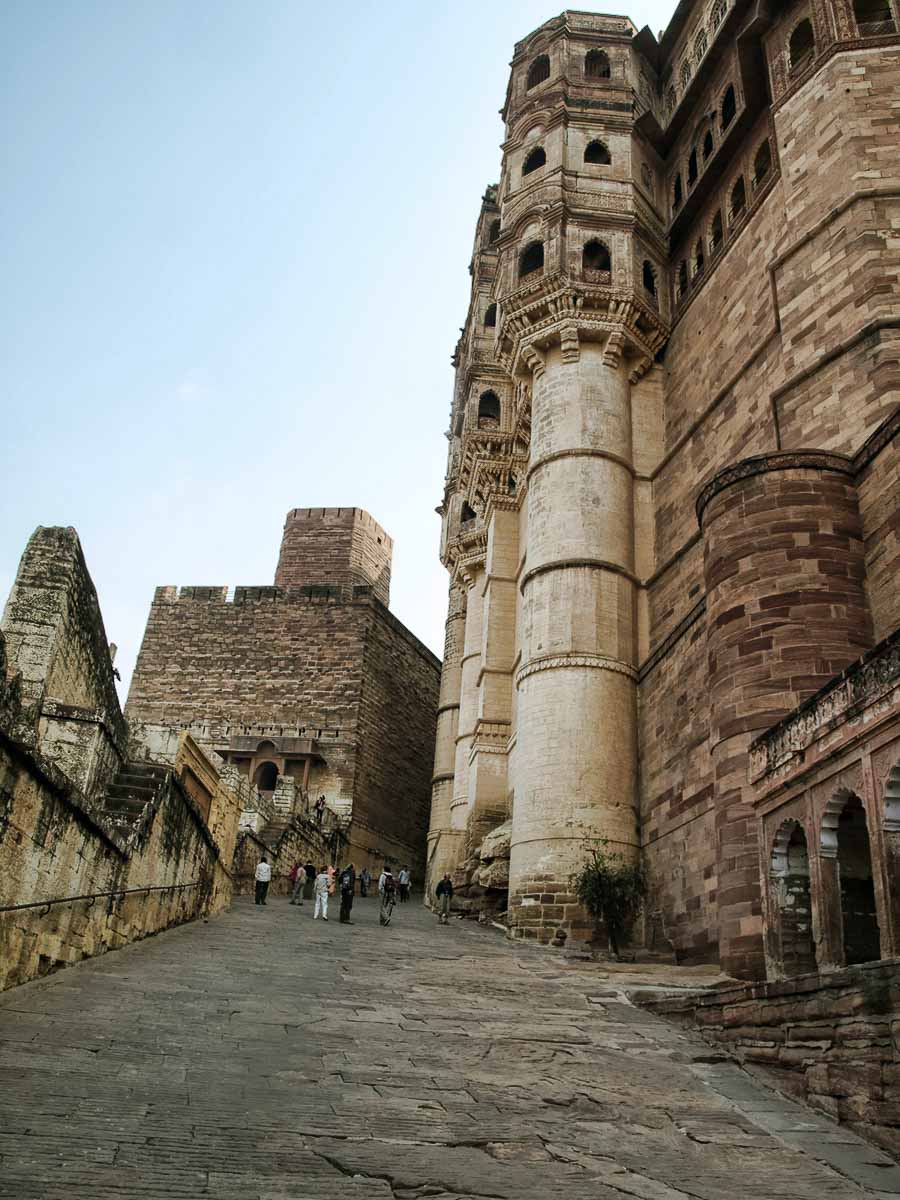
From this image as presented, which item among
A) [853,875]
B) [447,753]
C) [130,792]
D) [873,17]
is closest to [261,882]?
[130,792]

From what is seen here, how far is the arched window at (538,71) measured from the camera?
23344mm

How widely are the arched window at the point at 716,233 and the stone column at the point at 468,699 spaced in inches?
423

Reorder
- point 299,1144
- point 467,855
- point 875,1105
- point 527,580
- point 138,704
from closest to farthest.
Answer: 1. point 299,1144
2. point 875,1105
3. point 527,580
4. point 467,855
5. point 138,704

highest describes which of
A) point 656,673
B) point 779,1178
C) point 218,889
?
point 656,673

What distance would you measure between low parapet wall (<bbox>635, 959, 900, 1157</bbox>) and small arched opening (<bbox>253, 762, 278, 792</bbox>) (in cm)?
2659

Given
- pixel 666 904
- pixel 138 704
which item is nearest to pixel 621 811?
pixel 666 904

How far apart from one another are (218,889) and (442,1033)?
7505mm

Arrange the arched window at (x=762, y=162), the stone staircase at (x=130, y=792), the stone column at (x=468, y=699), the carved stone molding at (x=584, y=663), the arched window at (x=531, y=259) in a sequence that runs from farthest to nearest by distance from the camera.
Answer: the stone column at (x=468, y=699)
the arched window at (x=531, y=259)
the arched window at (x=762, y=162)
the carved stone molding at (x=584, y=663)
the stone staircase at (x=130, y=792)

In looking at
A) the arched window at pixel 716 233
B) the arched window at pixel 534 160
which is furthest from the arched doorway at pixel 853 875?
the arched window at pixel 534 160

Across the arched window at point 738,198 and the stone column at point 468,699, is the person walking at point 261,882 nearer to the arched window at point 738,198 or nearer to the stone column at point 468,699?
the stone column at point 468,699

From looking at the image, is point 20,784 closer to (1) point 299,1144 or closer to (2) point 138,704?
(1) point 299,1144

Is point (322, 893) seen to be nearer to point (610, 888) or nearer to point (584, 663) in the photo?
point (610, 888)

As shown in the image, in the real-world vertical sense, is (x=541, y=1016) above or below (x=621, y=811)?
below

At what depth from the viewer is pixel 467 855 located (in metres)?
20.3
